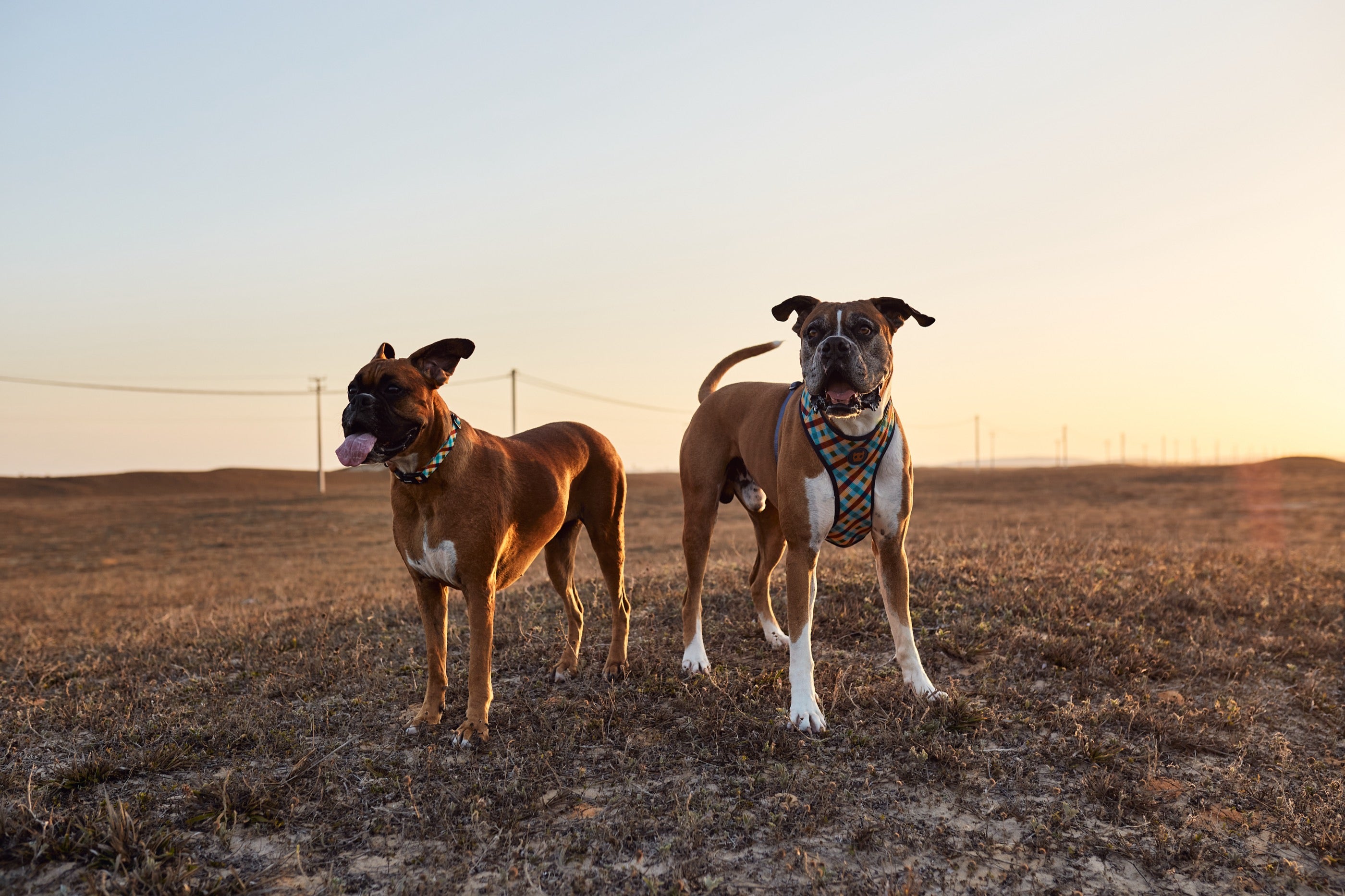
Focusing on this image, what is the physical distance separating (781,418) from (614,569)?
1623mm

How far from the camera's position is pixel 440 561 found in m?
4.73

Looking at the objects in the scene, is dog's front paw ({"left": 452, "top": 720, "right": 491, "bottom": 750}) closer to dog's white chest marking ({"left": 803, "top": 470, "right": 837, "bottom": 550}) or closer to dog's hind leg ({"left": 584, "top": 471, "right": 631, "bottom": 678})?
dog's hind leg ({"left": 584, "top": 471, "right": 631, "bottom": 678})

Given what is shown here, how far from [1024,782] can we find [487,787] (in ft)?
9.53

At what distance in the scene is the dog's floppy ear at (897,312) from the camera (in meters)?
5.11

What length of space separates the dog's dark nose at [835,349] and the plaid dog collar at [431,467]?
2.15 m

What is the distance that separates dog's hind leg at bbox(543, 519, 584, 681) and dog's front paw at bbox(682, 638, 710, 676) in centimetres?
79

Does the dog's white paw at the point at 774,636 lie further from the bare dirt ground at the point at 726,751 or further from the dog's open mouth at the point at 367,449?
the dog's open mouth at the point at 367,449

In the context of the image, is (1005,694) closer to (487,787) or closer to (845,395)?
(845,395)

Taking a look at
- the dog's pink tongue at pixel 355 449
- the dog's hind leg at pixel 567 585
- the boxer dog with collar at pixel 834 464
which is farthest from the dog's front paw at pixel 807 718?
the dog's pink tongue at pixel 355 449

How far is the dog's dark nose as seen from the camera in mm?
4598

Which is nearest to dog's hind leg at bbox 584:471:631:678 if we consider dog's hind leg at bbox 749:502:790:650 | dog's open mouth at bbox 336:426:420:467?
dog's hind leg at bbox 749:502:790:650

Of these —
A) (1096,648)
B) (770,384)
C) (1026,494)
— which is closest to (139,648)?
(770,384)

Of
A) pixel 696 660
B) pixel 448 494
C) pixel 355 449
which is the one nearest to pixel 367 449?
pixel 355 449

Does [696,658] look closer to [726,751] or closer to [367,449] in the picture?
[726,751]
